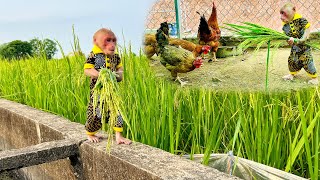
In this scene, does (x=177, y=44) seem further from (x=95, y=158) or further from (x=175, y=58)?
(x=95, y=158)

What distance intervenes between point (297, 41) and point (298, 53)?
0.03 m

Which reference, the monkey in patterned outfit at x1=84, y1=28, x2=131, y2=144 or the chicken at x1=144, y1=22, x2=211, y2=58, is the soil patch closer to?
the chicken at x1=144, y1=22, x2=211, y2=58

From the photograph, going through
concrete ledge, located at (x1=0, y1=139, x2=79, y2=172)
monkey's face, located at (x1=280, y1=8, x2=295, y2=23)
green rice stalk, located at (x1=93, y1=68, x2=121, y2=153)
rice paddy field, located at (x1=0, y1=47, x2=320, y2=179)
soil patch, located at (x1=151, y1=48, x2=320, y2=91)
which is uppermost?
monkey's face, located at (x1=280, y1=8, x2=295, y2=23)

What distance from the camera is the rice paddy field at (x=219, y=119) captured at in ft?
5.52

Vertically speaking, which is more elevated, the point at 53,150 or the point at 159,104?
the point at 159,104

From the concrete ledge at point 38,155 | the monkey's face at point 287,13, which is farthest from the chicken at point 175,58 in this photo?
the concrete ledge at point 38,155

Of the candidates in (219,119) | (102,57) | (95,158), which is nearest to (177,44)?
(102,57)

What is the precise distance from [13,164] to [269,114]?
4.08 ft

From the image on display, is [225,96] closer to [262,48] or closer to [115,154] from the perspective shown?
[115,154]

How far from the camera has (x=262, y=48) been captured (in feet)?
4.13

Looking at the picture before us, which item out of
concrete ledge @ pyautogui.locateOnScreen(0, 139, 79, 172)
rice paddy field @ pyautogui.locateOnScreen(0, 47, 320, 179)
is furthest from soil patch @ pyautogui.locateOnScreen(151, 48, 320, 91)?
concrete ledge @ pyautogui.locateOnScreen(0, 139, 79, 172)

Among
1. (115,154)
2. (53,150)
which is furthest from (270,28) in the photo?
(53,150)

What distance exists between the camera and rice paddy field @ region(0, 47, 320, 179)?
1682 millimetres

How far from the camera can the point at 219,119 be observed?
2.07 m
